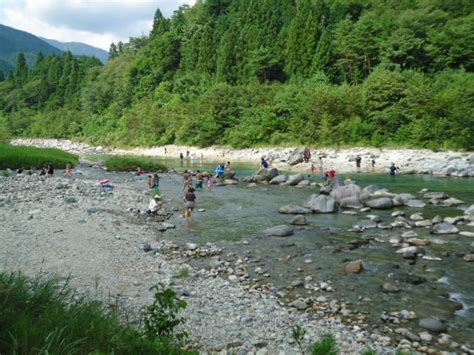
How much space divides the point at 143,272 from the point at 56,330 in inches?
264

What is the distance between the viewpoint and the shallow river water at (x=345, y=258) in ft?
27.7

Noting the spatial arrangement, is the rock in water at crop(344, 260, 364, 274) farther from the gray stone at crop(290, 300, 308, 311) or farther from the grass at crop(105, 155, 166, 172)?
the grass at crop(105, 155, 166, 172)

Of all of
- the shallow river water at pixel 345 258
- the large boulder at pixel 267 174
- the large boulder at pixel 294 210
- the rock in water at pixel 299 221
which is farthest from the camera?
the large boulder at pixel 267 174

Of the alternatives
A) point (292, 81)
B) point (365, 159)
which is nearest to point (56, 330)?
point (365, 159)

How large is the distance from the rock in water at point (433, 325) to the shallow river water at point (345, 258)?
0.70 feet

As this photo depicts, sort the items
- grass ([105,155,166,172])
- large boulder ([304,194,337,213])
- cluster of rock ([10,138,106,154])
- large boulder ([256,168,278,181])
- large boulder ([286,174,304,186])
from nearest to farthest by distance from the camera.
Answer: large boulder ([304,194,337,213]) < large boulder ([286,174,304,186]) < large boulder ([256,168,278,181]) < grass ([105,155,166,172]) < cluster of rock ([10,138,106,154])

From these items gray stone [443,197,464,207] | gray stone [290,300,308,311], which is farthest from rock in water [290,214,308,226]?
gray stone [443,197,464,207]

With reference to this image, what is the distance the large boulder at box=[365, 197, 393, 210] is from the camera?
19.4m

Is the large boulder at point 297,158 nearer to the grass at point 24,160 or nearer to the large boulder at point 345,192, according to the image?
the large boulder at point 345,192

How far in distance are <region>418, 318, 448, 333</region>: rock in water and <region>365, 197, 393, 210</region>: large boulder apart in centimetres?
1236

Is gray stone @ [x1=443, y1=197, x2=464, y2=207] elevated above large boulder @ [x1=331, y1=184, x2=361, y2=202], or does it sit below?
below

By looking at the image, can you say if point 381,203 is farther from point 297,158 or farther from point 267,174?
point 297,158

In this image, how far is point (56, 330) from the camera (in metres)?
3.59

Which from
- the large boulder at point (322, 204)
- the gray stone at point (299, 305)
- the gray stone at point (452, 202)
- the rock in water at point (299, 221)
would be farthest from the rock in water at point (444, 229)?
the gray stone at point (299, 305)
